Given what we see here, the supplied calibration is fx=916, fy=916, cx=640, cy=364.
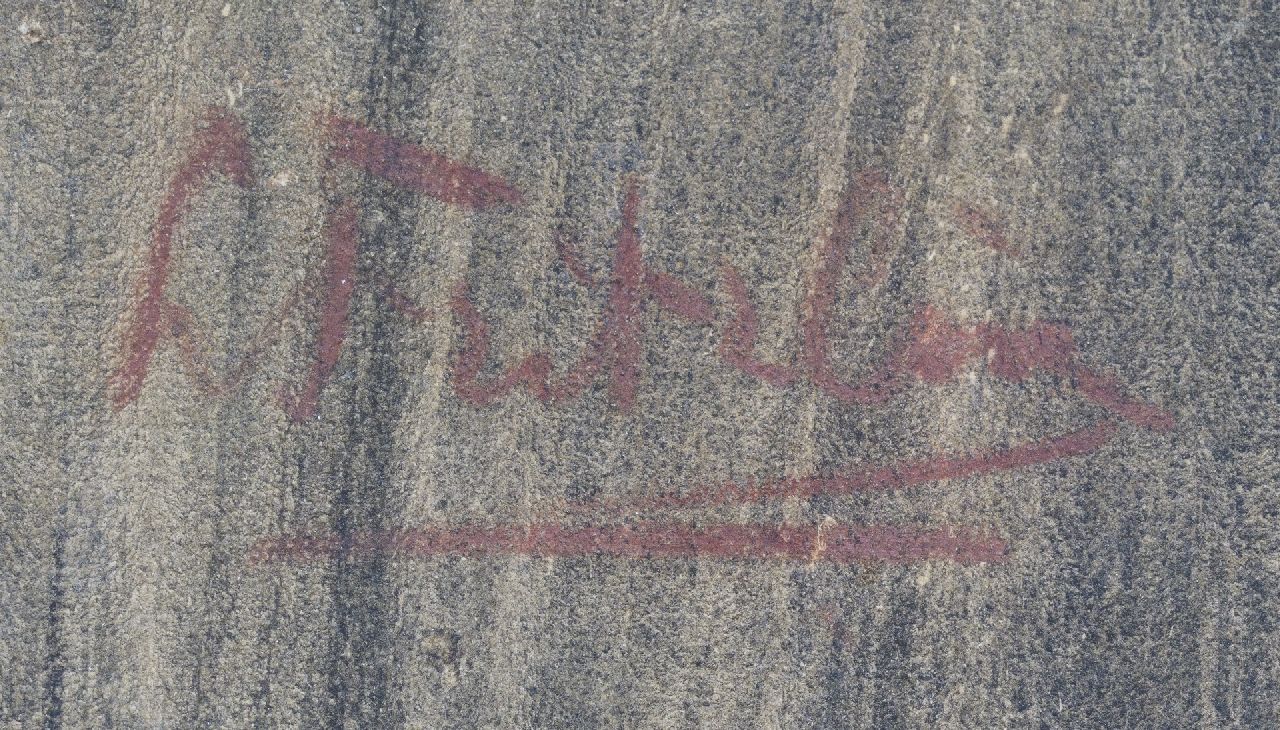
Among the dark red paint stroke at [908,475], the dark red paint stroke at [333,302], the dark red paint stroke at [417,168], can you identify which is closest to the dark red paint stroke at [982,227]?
the dark red paint stroke at [908,475]

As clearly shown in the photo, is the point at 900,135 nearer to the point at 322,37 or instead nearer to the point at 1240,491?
the point at 1240,491

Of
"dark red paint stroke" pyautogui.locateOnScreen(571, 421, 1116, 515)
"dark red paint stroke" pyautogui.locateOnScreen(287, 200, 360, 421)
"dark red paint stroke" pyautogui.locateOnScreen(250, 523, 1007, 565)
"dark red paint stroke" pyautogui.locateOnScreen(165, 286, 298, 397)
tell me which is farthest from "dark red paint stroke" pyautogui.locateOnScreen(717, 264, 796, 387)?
"dark red paint stroke" pyautogui.locateOnScreen(165, 286, 298, 397)

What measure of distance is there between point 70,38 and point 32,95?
0.70ft

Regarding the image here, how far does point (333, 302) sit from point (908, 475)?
1.86 m

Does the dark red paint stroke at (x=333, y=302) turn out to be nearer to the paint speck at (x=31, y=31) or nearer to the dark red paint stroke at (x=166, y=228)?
the dark red paint stroke at (x=166, y=228)

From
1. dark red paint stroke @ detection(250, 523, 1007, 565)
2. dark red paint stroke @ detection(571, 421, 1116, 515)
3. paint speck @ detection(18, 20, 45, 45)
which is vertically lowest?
dark red paint stroke @ detection(250, 523, 1007, 565)

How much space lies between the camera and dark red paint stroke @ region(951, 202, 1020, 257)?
9.37 ft

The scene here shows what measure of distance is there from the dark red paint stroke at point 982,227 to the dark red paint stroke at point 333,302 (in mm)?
1884

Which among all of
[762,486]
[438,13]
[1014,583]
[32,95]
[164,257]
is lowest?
[1014,583]

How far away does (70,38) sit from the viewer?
2.88 m

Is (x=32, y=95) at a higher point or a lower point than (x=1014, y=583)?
higher

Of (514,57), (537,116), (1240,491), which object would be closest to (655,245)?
(537,116)

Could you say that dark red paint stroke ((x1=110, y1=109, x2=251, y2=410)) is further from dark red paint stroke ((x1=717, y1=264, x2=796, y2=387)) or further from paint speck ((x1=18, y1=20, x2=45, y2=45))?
dark red paint stroke ((x1=717, y1=264, x2=796, y2=387))
